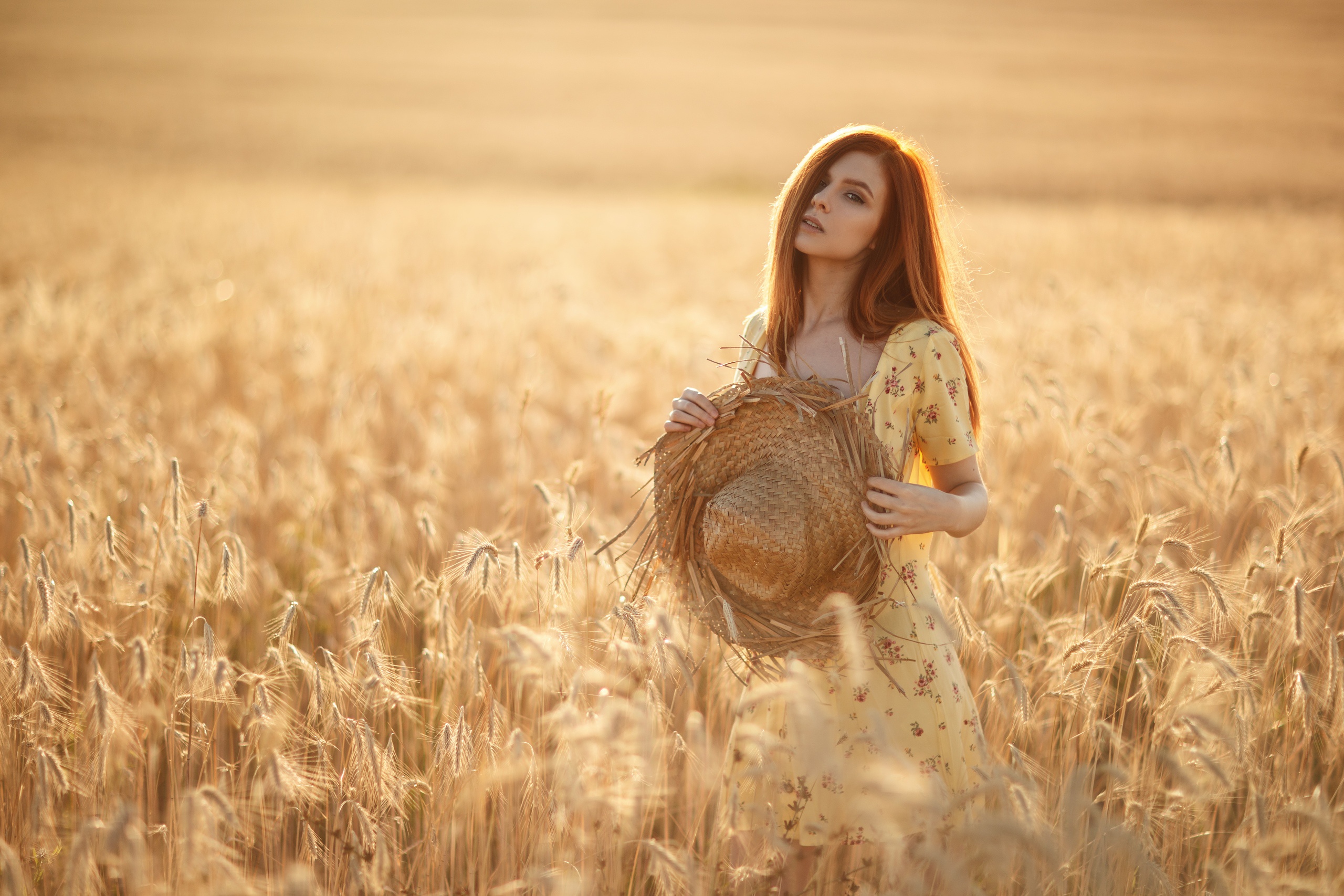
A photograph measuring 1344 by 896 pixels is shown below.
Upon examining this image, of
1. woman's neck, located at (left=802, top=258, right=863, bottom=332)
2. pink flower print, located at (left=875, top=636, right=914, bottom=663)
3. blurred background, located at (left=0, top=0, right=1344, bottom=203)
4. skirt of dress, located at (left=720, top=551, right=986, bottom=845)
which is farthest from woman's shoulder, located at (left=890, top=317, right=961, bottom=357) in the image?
blurred background, located at (left=0, top=0, right=1344, bottom=203)

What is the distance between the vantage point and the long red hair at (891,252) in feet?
5.65

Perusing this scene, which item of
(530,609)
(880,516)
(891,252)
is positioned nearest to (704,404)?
(880,516)

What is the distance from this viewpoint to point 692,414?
5.39 ft

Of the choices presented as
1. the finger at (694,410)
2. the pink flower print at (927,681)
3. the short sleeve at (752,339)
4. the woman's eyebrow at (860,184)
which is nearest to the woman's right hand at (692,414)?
the finger at (694,410)

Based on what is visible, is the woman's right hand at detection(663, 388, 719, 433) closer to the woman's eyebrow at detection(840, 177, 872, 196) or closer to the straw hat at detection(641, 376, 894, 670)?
the straw hat at detection(641, 376, 894, 670)

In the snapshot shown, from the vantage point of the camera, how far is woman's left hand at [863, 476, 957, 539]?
4.79 ft

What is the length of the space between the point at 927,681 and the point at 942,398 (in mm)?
584

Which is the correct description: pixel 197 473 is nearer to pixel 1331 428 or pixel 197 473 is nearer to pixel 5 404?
pixel 5 404

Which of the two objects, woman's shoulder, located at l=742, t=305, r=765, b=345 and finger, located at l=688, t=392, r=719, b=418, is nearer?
finger, located at l=688, t=392, r=719, b=418

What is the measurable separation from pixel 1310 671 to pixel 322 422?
422 cm

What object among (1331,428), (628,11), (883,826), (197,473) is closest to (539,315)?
(197,473)

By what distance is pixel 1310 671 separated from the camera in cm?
243

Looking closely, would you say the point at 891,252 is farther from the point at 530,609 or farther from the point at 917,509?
the point at 530,609

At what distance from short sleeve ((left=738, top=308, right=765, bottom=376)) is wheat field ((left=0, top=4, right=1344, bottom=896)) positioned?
1.44 feet
